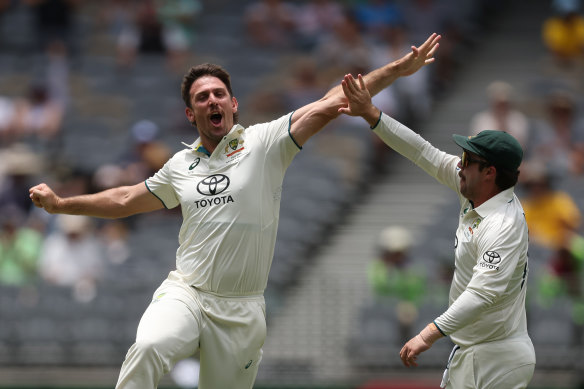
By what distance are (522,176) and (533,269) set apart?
131 centimetres

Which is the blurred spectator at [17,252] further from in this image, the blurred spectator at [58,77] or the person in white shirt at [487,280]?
the person in white shirt at [487,280]

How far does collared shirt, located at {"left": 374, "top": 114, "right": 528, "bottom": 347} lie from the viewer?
18.7 feet

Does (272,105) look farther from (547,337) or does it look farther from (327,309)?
(547,337)

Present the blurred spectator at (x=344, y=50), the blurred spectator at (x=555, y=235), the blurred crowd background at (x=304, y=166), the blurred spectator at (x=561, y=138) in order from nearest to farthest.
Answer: the blurred spectator at (x=555, y=235) → the blurred crowd background at (x=304, y=166) → the blurred spectator at (x=561, y=138) → the blurred spectator at (x=344, y=50)

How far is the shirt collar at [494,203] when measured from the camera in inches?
233

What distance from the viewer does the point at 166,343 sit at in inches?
239

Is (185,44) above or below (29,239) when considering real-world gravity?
above

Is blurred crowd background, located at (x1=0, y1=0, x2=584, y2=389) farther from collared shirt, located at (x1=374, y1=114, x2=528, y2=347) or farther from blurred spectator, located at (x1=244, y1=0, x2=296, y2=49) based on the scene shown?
collared shirt, located at (x1=374, y1=114, x2=528, y2=347)

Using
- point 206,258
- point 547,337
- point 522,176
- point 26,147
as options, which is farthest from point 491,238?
point 26,147

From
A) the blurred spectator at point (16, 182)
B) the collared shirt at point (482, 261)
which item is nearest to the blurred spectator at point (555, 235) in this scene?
the collared shirt at point (482, 261)

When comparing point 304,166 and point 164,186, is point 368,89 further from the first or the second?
point 304,166

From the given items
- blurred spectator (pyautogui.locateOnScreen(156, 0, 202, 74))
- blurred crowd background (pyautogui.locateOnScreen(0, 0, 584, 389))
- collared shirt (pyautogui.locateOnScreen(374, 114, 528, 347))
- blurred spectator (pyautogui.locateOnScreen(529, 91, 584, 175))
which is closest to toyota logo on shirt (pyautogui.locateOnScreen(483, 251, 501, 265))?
collared shirt (pyautogui.locateOnScreen(374, 114, 528, 347))

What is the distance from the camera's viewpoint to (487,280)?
18.7 feet

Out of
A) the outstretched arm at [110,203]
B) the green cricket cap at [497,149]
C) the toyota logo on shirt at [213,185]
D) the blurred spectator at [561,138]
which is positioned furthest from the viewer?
the blurred spectator at [561,138]
